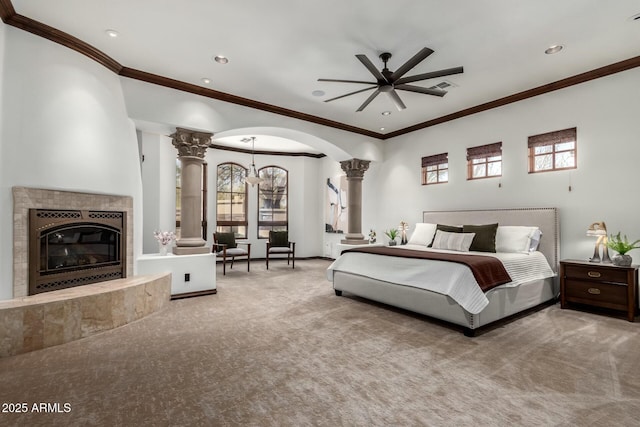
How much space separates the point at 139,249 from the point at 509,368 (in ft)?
14.9

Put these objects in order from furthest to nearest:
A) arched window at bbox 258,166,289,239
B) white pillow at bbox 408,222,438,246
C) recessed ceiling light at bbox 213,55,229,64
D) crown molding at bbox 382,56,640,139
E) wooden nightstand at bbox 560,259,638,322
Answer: arched window at bbox 258,166,289,239 → white pillow at bbox 408,222,438,246 → crown molding at bbox 382,56,640,139 → recessed ceiling light at bbox 213,55,229,64 → wooden nightstand at bbox 560,259,638,322

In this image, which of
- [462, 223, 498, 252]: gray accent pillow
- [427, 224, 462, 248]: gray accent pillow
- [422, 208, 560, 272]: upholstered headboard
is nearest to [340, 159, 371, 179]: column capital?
[422, 208, 560, 272]: upholstered headboard

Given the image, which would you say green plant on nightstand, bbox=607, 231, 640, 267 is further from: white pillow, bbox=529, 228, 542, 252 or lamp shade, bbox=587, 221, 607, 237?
white pillow, bbox=529, 228, 542, 252

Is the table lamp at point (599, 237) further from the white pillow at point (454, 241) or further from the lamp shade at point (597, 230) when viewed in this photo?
the white pillow at point (454, 241)

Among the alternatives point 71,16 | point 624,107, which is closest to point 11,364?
point 71,16

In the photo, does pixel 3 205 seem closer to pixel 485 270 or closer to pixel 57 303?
pixel 57 303

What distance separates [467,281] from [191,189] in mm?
3916

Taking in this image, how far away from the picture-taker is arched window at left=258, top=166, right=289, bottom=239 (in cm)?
865

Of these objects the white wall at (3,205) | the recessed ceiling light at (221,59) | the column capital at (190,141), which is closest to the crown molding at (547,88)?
the recessed ceiling light at (221,59)

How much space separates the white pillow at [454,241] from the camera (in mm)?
4551

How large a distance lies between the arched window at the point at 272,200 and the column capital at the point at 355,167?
2.52 meters

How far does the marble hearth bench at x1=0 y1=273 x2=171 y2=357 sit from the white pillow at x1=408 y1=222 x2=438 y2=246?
4078mm

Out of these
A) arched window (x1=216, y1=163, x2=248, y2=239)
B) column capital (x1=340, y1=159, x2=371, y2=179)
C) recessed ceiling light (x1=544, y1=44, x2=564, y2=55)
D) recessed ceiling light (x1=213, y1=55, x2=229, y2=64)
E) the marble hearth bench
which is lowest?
the marble hearth bench

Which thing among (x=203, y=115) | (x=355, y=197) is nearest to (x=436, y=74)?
(x=203, y=115)
